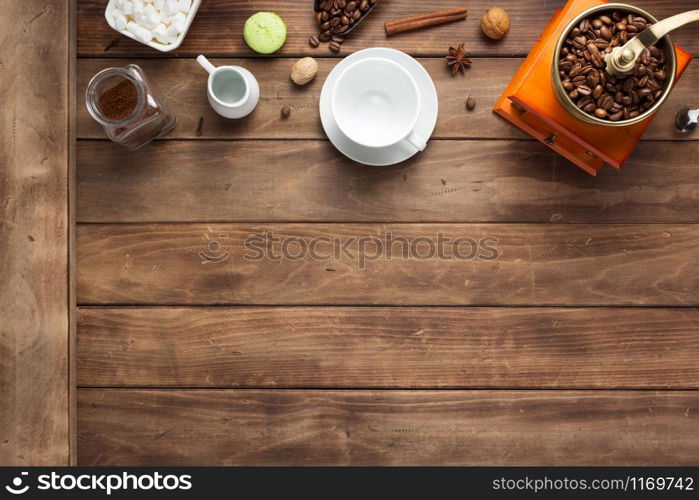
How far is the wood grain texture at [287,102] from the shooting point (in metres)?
1.12

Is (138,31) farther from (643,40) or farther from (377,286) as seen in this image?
(643,40)

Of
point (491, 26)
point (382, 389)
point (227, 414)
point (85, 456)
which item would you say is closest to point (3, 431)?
point (85, 456)

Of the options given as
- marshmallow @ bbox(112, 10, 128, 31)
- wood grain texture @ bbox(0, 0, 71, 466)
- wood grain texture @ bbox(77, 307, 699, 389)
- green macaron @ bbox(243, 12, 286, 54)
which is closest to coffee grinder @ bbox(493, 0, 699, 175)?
wood grain texture @ bbox(77, 307, 699, 389)

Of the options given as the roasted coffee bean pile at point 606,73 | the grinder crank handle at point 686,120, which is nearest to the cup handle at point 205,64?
the roasted coffee bean pile at point 606,73

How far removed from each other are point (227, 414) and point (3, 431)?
16.5 inches

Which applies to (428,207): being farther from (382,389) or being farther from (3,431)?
(3,431)

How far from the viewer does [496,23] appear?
1089mm

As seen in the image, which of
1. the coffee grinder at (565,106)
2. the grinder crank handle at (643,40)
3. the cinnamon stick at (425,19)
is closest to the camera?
the grinder crank handle at (643,40)

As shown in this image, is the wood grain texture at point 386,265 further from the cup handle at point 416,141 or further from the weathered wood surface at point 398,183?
the cup handle at point 416,141

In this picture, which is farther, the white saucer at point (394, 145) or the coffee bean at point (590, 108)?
the white saucer at point (394, 145)

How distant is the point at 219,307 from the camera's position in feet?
3.75

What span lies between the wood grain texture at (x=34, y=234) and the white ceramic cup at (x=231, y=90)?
0.28 m

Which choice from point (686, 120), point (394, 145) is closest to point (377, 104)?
point (394, 145)

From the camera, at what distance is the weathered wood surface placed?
1.12m
